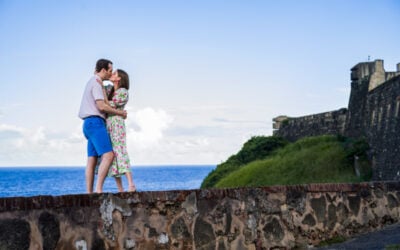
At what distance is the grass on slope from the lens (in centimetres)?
2630

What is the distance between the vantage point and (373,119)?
25062 mm

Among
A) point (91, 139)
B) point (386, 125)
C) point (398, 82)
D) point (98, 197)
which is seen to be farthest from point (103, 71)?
point (386, 125)

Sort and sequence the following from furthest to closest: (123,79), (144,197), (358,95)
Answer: (358,95)
(123,79)
(144,197)

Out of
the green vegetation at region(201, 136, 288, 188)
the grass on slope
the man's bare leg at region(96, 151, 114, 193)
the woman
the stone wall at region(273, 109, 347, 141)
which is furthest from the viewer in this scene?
the green vegetation at region(201, 136, 288, 188)

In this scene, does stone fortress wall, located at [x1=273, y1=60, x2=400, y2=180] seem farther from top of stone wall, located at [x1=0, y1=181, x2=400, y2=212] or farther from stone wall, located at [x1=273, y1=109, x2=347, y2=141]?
top of stone wall, located at [x1=0, y1=181, x2=400, y2=212]

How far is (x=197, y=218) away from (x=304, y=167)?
68.7 feet

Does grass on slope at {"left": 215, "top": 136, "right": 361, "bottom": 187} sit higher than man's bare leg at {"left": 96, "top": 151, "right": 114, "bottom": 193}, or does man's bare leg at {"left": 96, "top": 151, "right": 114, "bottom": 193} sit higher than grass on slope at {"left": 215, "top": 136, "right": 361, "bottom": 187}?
grass on slope at {"left": 215, "top": 136, "right": 361, "bottom": 187}

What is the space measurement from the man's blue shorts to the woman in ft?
0.37

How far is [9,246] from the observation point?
5.97 metres

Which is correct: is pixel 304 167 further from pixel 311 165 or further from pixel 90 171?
pixel 90 171

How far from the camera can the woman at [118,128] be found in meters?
7.65

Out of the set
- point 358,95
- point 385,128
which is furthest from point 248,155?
point 385,128

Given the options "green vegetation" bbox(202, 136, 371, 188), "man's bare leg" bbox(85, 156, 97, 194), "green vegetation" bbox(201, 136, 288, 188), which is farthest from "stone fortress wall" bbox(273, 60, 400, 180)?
"man's bare leg" bbox(85, 156, 97, 194)

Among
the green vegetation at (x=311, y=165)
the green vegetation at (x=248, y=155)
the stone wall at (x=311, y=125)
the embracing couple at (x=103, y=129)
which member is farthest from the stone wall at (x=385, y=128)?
the embracing couple at (x=103, y=129)
